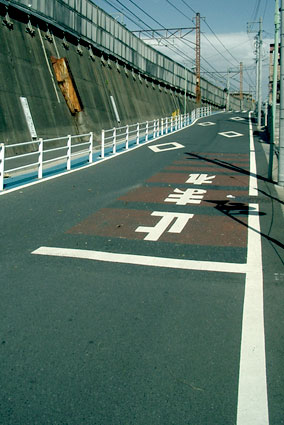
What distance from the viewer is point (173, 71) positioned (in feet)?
238

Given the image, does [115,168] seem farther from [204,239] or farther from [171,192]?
[204,239]

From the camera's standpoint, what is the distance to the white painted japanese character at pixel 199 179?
1618cm

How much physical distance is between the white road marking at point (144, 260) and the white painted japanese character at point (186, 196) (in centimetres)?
492

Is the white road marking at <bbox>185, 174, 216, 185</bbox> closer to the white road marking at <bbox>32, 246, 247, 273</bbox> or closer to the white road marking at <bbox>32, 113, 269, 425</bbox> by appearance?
the white road marking at <bbox>32, 113, 269, 425</bbox>

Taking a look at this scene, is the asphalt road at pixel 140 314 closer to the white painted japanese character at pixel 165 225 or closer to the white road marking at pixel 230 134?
the white painted japanese character at pixel 165 225

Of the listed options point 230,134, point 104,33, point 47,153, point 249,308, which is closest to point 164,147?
point 47,153

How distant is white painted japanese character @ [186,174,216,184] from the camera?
16.2 m

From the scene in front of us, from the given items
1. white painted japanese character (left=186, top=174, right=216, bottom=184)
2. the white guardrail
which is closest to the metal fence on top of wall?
the white guardrail

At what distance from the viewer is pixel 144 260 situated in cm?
738

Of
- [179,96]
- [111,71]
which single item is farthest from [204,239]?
[179,96]

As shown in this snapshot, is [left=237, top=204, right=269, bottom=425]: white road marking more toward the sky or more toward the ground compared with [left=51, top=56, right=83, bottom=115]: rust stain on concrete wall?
more toward the ground

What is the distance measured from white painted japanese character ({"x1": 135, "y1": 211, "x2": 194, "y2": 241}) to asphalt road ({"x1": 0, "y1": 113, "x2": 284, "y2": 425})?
44 millimetres

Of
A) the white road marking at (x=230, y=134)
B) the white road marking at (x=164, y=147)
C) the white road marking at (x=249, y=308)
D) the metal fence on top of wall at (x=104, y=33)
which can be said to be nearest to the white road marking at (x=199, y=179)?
the white road marking at (x=249, y=308)

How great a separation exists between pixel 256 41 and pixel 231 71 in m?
39.7
